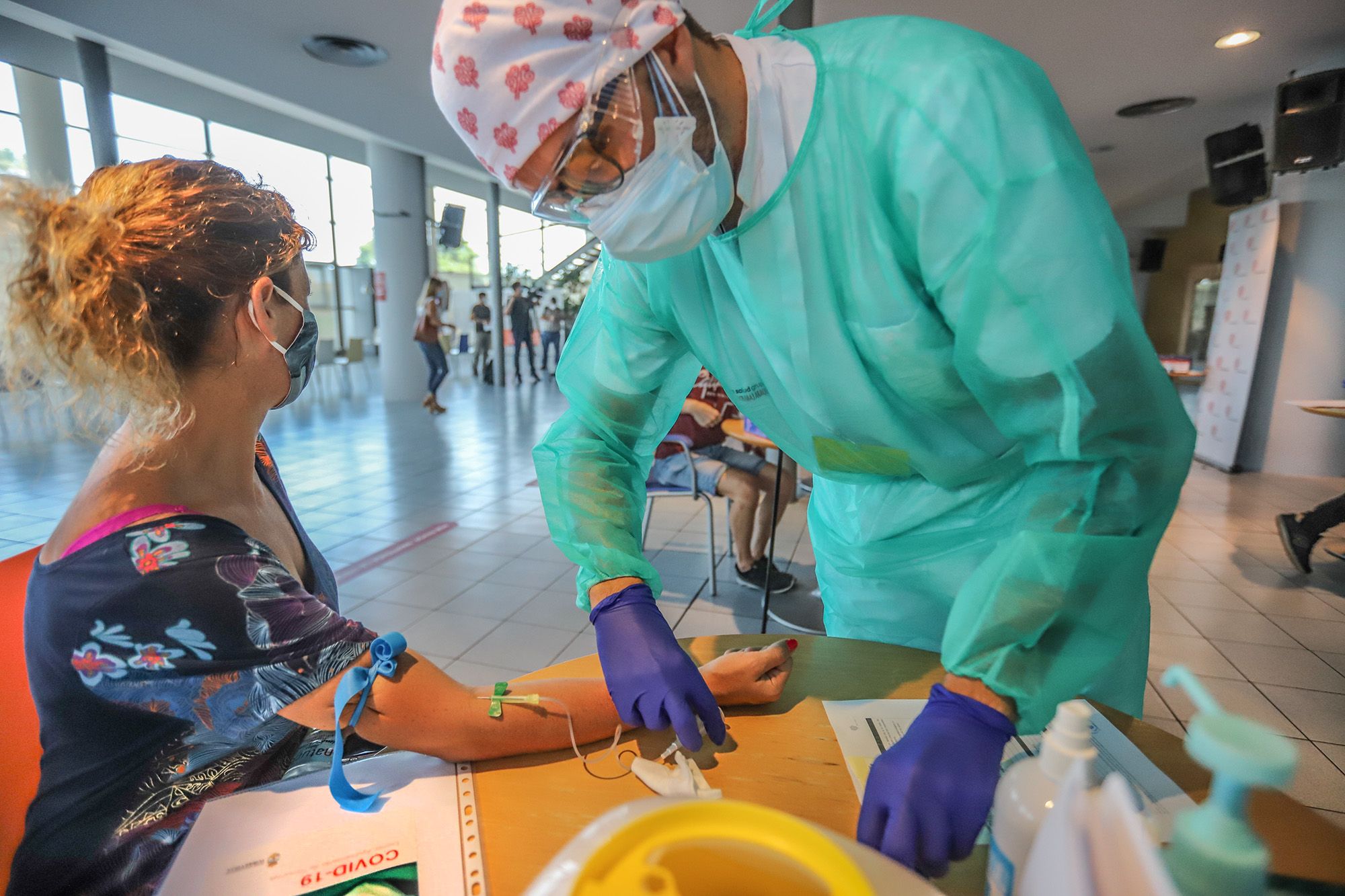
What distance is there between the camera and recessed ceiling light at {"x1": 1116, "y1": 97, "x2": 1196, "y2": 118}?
5.96 meters

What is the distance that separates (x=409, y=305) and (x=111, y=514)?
8.66 meters

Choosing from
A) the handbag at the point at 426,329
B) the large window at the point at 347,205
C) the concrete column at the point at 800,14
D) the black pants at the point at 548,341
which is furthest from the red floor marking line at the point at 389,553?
the large window at the point at 347,205

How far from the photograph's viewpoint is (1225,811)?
1.06 feet

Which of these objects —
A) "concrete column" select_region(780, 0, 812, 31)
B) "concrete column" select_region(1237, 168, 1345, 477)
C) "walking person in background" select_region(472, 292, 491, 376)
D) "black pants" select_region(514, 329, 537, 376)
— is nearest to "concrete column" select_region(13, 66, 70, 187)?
"walking person in background" select_region(472, 292, 491, 376)

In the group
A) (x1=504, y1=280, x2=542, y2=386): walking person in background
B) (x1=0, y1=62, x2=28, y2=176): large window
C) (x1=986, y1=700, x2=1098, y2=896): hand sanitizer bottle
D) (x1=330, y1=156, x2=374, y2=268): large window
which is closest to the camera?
(x1=986, y1=700, x2=1098, y2=896): hand sanitizer bottle

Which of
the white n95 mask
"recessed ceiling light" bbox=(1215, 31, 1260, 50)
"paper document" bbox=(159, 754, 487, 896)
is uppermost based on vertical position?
"recessed ceiling light" bbox=(1215, 31, 1260, 50)

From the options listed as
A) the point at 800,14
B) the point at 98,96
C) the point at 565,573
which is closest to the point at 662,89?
the point at 565,573

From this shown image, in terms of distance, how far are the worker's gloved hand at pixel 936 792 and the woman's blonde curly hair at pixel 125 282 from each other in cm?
93

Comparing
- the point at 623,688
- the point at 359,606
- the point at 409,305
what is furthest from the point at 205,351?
the point at 409,305

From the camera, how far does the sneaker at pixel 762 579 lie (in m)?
3.32

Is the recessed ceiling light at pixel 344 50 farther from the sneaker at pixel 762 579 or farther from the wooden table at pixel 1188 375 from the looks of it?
the wooden table at pixel 1188 375

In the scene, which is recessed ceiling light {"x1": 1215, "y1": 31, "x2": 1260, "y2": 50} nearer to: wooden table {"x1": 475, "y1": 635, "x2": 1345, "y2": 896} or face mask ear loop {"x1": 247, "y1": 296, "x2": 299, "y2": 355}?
wooden table {"x1": 475, "y1": 635, "x2": 1345, "y2": 896}

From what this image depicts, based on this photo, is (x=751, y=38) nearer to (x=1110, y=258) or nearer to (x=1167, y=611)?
(x=1110, y=258)

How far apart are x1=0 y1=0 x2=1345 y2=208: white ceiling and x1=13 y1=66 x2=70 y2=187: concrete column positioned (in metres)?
1.63
